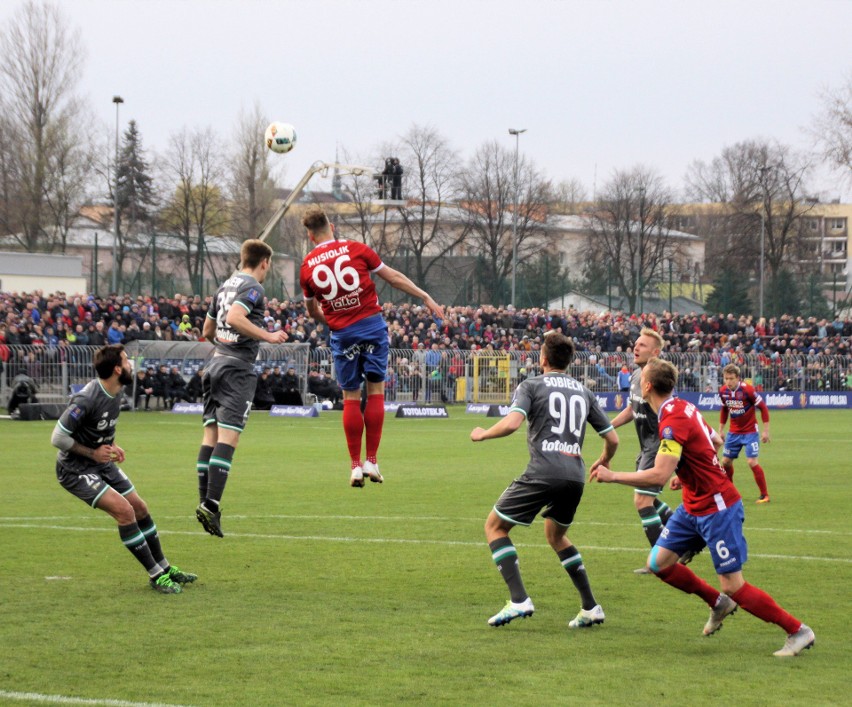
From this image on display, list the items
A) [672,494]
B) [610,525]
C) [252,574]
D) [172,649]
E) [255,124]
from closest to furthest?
[172,649] → [252,574] → [610,525] → [672,494] → [255,124]

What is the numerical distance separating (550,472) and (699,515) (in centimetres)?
109

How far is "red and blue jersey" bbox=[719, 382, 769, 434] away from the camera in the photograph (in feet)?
57.5

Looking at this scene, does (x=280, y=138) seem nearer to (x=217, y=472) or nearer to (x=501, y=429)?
(x=217, y=472)

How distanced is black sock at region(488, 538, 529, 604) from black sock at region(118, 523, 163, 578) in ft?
9.91

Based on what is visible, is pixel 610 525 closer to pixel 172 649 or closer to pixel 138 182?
pixel 172 649

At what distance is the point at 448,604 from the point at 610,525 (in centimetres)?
544

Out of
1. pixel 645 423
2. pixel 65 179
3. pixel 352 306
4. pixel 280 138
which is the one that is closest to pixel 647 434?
pixel 645 423

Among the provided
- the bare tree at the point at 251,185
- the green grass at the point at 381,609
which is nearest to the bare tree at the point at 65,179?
the bare tree at the point at 251,185

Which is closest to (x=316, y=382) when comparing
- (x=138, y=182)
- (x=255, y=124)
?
(x=255, y=124)

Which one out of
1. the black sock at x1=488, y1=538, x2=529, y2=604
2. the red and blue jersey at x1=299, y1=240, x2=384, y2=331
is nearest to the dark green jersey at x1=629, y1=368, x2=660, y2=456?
the red and blue jersey at x1=299, y1=240, x2=384, y2=331

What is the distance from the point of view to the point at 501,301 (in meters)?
58.8

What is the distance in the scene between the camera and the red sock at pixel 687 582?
834cm

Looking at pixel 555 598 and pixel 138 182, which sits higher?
pixel 138 182

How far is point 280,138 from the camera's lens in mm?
26547
